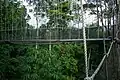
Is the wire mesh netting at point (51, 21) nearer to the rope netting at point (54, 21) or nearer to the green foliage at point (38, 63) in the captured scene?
the rope netting at point (54, 21)

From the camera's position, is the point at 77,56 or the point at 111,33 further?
the point at 77,56

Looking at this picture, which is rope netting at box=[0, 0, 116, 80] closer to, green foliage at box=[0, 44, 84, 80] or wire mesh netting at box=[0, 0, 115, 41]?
wire mesh netting at box=[0, 0, 115, 41]

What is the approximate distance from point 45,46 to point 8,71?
1.02 m

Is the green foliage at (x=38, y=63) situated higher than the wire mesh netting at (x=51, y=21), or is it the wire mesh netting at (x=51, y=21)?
the wire mesh netting at (x=51, y=21)

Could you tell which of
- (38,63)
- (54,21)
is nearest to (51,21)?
(54,21)

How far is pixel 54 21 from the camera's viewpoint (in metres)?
4.32

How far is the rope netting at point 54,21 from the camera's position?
269cm

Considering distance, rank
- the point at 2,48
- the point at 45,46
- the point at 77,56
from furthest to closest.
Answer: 1. the point at 45,46
2. the point at 77,56
3. the point at 2,48

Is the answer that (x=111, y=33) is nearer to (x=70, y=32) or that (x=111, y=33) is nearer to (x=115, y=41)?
(x=115, y=41)

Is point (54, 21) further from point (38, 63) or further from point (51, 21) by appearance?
point (38, 63)

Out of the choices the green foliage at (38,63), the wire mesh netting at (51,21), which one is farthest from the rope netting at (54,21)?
the green foliage at (38,63)

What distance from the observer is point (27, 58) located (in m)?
3.64

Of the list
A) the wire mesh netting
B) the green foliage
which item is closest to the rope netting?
the wire mesh netting

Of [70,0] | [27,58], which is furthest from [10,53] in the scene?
[70,0]
